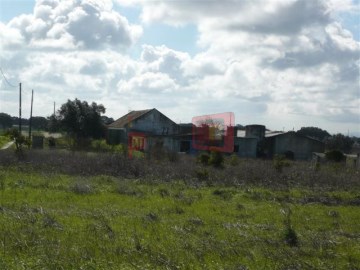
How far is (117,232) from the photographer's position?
316 inches

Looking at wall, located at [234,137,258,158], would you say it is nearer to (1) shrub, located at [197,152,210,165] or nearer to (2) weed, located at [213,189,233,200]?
(1) shrub, located at [197,152,210,165]

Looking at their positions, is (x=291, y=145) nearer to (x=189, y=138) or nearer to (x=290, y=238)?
(x=189, y=138)

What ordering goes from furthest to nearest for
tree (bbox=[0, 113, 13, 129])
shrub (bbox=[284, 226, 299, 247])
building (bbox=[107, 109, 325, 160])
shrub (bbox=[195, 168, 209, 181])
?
1. tree (bbox=[0, 113, 13, 129])
2. building (bbox=[107, 109, 325, 160])
3. shrub (bbox=[195, 168, 209, 181])
4. shrub (bbox=[284, 226, 299, 247])

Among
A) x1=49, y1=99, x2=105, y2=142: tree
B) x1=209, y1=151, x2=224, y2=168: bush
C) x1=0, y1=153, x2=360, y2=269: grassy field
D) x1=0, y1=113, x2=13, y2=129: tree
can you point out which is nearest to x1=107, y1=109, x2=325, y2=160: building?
x1=49, y1=99, x2=105, y2=142: tree

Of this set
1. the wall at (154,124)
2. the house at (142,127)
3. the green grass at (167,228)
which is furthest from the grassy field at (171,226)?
the wall at (154,124)

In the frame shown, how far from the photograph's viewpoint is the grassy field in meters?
6.41

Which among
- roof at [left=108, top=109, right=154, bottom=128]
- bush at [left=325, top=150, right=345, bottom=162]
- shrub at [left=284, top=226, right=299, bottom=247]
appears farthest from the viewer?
roof at [left=108, top=109, right=154, bottom=128]

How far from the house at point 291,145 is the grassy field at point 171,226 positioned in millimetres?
30031

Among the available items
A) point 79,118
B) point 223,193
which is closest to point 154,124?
point 79,118

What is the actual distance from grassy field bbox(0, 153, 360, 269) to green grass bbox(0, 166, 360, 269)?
16 mm

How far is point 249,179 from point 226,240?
39.1ft

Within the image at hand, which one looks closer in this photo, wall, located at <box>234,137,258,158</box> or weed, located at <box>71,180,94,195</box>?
weed, located at <box>71,180,94,195</box>

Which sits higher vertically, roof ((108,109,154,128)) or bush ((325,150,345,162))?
roof ((108,109,154,128))

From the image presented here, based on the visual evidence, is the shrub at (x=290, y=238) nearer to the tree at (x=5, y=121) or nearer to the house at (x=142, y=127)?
the house at (x=142, y=127)
